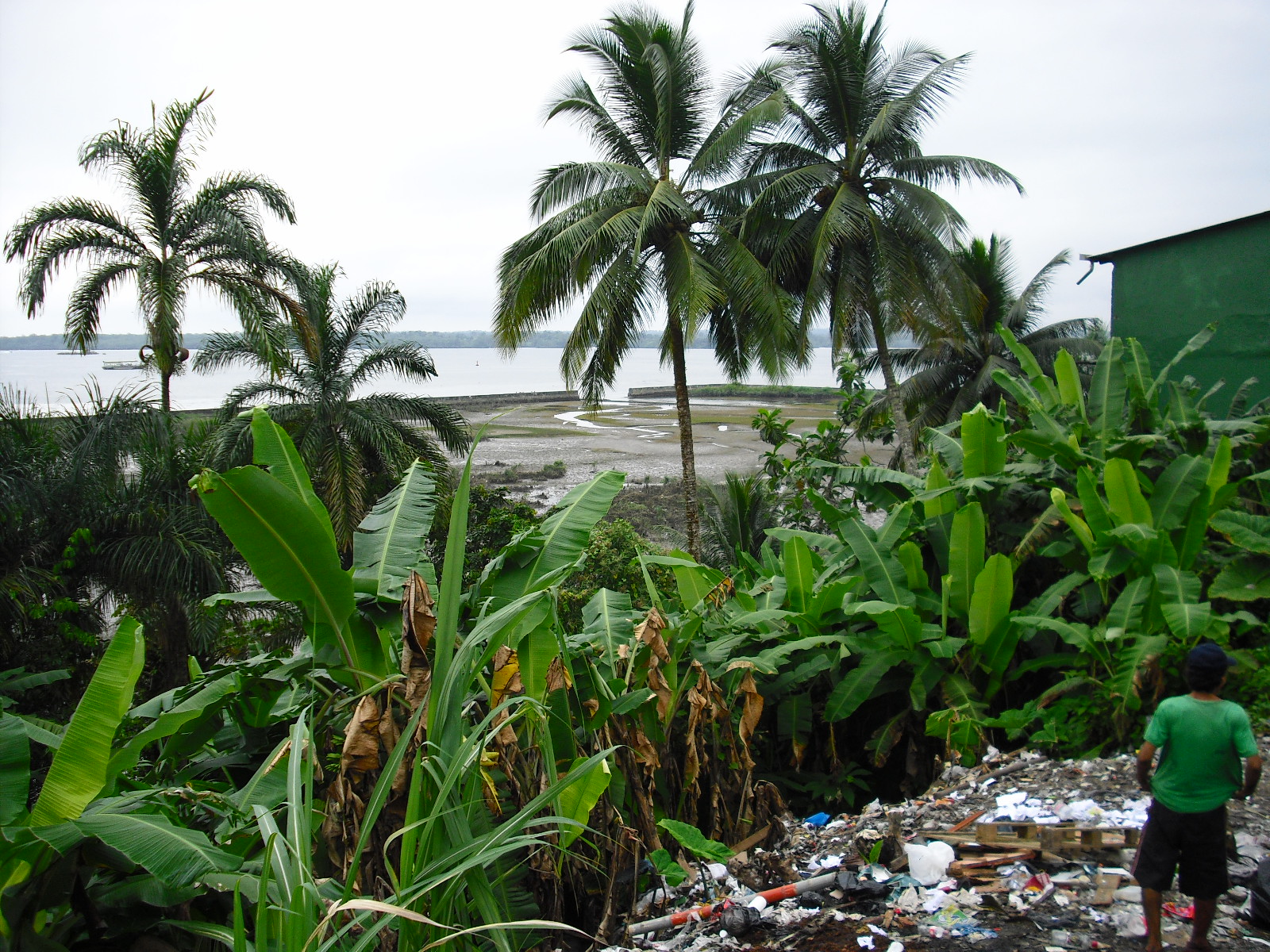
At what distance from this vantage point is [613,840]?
3.80m

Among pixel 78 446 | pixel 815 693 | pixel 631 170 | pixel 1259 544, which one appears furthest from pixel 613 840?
pixel 631 170

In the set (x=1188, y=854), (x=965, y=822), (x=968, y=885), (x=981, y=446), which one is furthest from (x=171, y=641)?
(x=1188, y=854)

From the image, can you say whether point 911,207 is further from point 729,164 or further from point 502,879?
point 502,879

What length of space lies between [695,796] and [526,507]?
10.6m

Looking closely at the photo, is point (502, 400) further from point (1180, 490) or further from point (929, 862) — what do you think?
point (929, 862)

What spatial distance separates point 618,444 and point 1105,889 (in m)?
34.2

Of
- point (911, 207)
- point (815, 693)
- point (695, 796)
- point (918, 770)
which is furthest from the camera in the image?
point (911, 207)

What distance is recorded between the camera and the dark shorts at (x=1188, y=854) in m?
2.91

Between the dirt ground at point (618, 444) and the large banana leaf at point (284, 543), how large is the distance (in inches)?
603

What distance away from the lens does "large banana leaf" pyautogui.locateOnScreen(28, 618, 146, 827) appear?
9.05 ft

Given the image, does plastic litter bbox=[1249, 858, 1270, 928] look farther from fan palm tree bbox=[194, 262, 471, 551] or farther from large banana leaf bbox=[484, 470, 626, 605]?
fan palm tree bbox=[194, 262, 471, 551]

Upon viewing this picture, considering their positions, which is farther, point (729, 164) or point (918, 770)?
point (729, 164)

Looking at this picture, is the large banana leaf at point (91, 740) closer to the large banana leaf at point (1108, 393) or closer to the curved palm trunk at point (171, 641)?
the large banana leaf at point (1108, 393)

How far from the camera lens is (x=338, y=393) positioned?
15.8 metres
